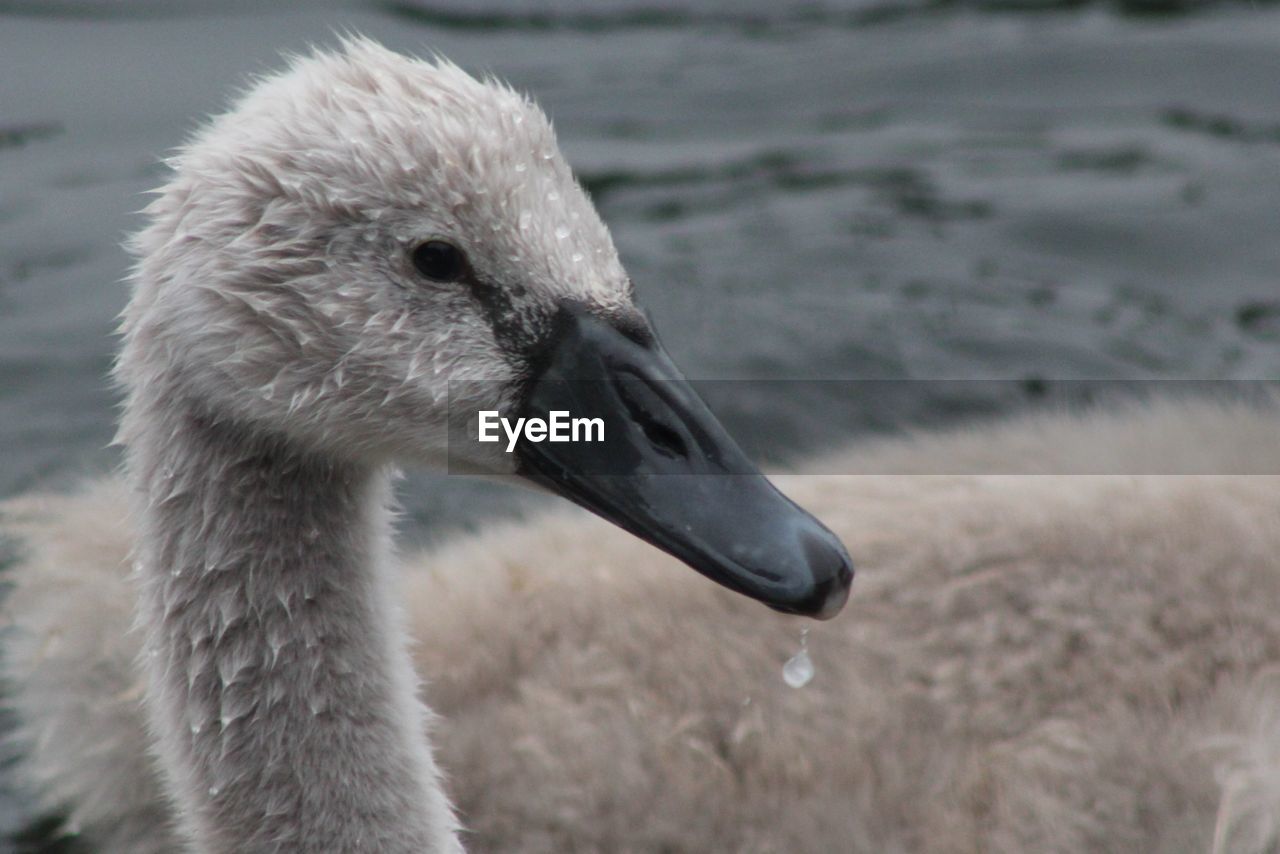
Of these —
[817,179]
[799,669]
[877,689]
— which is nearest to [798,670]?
[799,669]

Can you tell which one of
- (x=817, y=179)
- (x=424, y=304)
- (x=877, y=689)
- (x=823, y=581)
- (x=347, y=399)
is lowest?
(x=817, y=179)

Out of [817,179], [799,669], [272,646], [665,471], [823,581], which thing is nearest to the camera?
[823,581]

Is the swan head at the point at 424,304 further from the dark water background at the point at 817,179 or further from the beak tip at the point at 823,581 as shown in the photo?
the dark water background at the point at 817,179

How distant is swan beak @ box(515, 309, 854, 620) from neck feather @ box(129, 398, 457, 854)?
0.38m

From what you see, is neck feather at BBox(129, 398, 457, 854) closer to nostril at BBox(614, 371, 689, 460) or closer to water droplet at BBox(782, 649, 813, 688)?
nostril at BBox(614, 371, 689, 460)

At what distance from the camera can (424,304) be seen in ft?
8.36

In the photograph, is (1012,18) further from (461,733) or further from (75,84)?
(461,733)

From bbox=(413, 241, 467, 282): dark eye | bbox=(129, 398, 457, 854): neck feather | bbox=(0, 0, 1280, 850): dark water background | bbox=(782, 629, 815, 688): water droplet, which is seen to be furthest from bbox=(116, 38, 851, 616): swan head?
bbox=(0, 0, 1280, 850): dark water background

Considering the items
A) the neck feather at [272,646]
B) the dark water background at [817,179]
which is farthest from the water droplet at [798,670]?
the dark water background at [817,179]

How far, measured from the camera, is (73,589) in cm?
370

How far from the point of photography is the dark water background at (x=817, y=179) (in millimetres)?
5449

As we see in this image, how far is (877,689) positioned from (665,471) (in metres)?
1.02

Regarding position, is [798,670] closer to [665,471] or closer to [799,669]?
[799,669]

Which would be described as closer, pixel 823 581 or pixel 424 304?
pixel 823 581
